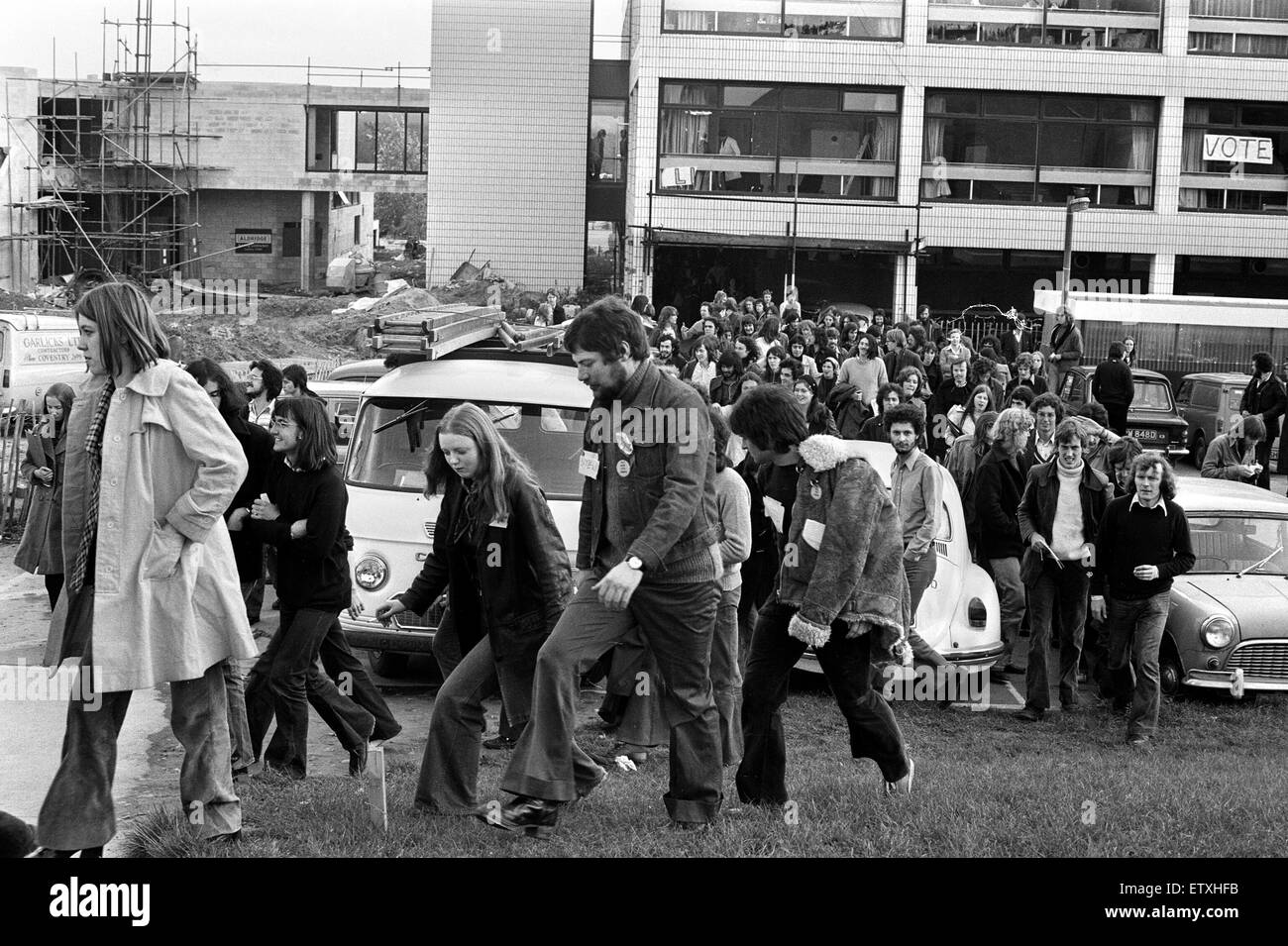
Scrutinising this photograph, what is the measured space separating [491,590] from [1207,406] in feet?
70.1

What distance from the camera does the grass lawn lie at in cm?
551

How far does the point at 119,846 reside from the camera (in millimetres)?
5590

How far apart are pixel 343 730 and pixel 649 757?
1663mm

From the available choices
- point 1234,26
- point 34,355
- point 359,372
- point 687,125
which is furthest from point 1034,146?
point 359,372

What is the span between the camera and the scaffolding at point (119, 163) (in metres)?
46.4

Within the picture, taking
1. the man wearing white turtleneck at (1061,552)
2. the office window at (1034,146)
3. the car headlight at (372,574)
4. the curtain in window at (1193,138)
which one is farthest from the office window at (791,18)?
the car headlight at (372,574)

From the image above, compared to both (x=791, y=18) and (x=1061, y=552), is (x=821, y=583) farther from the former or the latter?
(x=791, y=18)

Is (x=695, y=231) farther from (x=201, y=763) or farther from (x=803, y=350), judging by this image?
(x=201, y=763)

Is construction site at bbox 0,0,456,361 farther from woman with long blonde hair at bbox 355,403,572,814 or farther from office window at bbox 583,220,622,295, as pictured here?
woman with long blonde hair at bbox 355,403,572,814

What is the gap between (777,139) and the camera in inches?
1608

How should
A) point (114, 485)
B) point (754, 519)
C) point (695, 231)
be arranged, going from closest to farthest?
point (114, 485) < point (754, 519) < point (695, 231)

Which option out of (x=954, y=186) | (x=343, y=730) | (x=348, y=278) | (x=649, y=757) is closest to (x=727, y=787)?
(x=649, y=757)

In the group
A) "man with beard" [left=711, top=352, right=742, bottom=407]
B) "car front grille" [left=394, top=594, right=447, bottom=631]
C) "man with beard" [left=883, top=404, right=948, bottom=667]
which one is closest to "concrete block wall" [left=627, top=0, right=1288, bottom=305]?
"man with beard" [left=711, top=352, right=742, bottom=407]
